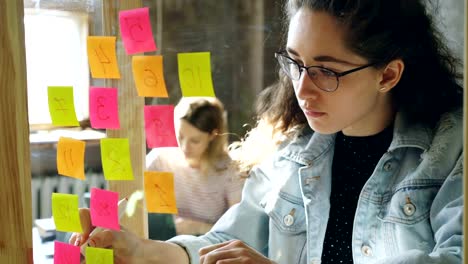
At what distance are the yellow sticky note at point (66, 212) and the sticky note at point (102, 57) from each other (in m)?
0.22

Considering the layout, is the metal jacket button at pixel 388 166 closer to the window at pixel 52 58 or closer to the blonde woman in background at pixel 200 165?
the blonde woman in background at pixel 200 165

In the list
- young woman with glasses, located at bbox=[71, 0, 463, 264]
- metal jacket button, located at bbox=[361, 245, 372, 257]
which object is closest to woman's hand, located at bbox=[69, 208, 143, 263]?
young woman with glasses, located at bbox=[71, 0, 463, 264]

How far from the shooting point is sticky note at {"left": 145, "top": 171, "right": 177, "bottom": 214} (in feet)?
3.23

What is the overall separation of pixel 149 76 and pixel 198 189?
0.61 feet

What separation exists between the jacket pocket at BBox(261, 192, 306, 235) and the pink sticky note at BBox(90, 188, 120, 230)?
0.83 feet

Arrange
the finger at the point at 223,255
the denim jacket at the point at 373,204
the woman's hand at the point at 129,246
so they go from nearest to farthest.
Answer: the denim jacket at the point at 373,204
the finger at the point at 223,255
the woman's hand at the point at 129,246

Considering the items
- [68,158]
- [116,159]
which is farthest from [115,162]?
[68,158]

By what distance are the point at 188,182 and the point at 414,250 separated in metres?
0.35

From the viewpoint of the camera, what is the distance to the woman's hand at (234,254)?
885 mm

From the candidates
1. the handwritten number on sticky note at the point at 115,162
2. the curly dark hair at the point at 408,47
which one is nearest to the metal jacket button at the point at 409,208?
the curly dark hair at the point at 408,47

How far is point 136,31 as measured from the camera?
98 centimetres

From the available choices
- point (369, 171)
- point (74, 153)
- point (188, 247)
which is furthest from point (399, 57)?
point (74, 153)

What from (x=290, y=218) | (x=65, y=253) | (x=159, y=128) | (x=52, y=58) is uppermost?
(x=52, y=58)

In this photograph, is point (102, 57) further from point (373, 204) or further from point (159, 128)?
point (373, 204)
